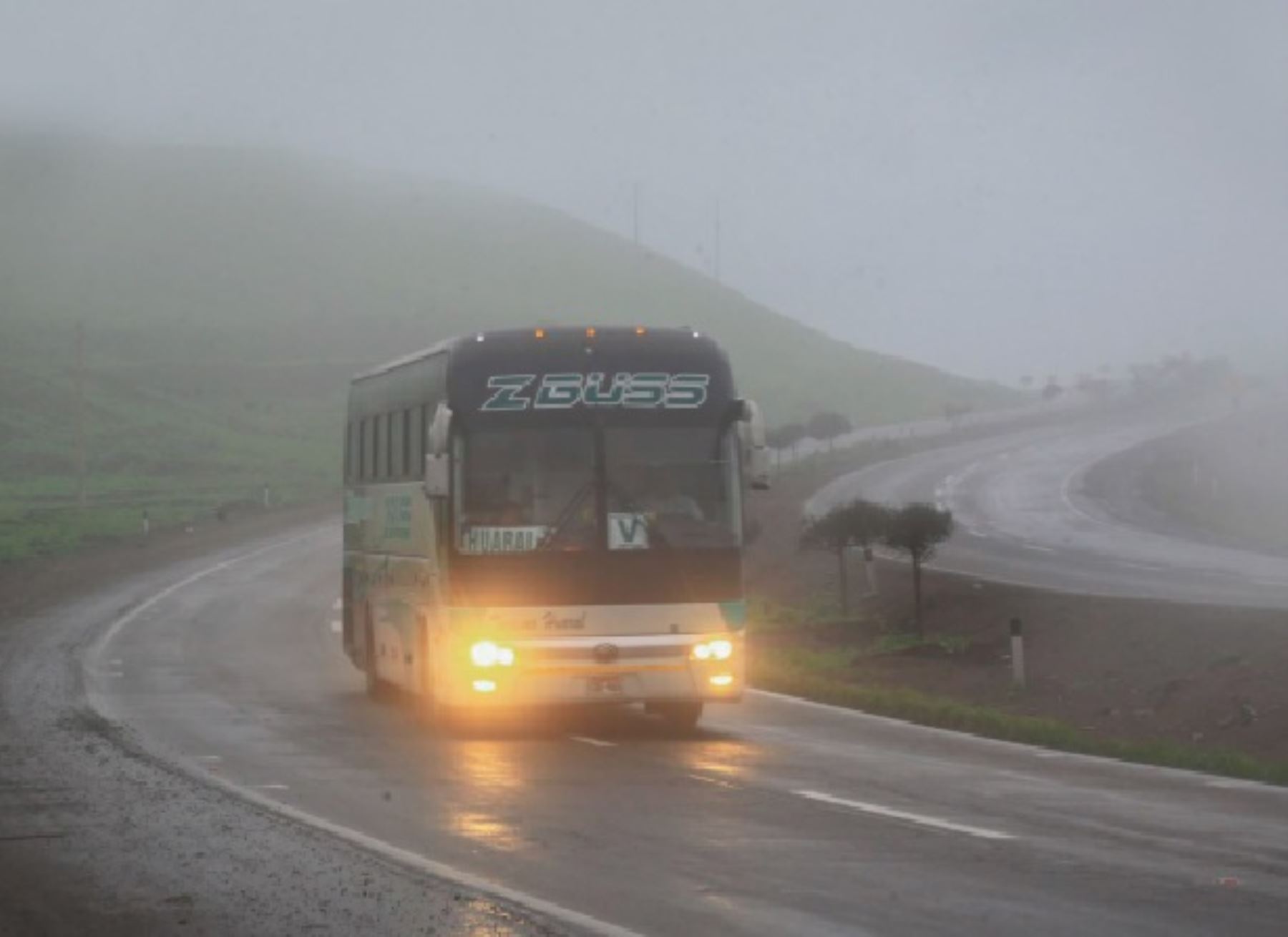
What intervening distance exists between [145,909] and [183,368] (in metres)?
129

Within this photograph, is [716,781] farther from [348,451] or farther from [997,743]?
[348,451]

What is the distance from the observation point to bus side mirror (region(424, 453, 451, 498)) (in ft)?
65.6

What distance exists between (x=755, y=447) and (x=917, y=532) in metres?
16.2

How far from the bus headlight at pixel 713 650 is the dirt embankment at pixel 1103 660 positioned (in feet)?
18.0

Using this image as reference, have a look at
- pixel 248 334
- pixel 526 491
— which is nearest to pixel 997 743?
pixel 526 491

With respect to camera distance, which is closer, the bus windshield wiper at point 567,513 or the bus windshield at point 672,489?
the bus windshield wiper at point 567,513

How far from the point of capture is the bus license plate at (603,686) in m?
19.6

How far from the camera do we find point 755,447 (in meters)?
19.9

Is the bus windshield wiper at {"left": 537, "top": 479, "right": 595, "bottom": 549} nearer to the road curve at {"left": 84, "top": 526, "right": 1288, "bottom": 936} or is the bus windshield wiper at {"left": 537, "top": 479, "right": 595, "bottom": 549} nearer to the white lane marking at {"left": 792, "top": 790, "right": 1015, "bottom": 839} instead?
the road curve at {"left": 84, "top": 526, "right": 1288, "bottom": 936}

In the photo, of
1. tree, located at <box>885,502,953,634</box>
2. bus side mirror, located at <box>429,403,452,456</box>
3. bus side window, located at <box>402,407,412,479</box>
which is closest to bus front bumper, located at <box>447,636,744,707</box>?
bus side mirror, located at <box>429,403,452,456</box>

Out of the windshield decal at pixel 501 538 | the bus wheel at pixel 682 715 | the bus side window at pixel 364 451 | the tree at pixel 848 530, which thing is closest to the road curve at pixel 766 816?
the bus wheel at pixel 682 715

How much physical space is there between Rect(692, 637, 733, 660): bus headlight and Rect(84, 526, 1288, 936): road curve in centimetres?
73

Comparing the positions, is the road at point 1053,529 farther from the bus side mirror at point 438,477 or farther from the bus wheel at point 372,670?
the bus side mirror at point 438,477

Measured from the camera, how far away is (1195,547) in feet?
170
